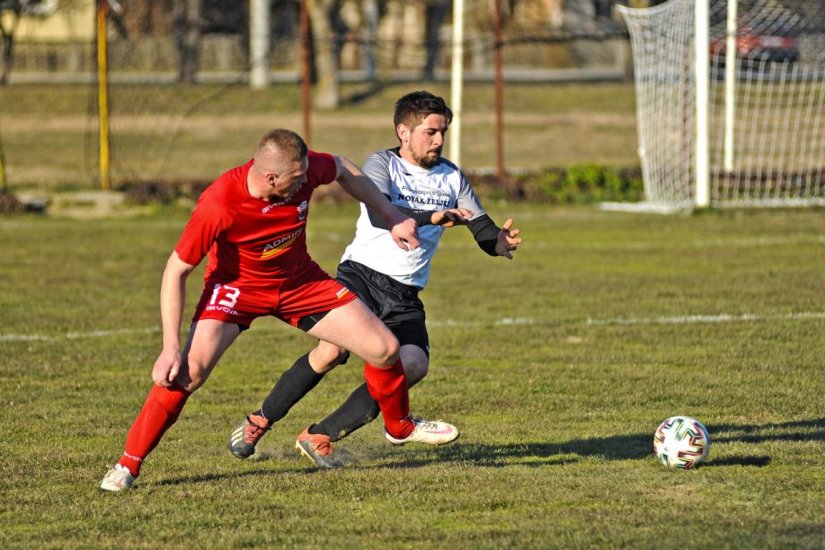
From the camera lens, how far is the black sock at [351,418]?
277 inches

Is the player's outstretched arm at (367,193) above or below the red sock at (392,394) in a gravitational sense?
above

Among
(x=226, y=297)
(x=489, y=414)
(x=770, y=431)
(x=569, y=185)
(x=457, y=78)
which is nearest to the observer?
(x=226, y=297)

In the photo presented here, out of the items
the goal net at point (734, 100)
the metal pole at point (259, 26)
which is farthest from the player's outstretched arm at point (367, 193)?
the metal pole at point (259, 26)

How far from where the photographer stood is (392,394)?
22.2 feet

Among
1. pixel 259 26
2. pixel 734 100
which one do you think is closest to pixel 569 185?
pixel 734 100

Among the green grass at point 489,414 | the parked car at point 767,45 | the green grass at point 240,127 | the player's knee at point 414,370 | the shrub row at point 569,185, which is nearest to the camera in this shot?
the green grass at point 489,414

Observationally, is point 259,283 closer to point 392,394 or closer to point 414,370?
point 392,394

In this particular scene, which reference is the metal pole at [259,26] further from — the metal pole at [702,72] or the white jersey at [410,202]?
the white jersey at [410,202]

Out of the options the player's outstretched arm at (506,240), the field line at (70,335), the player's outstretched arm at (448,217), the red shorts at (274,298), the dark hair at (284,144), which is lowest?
the field line at (70,335)

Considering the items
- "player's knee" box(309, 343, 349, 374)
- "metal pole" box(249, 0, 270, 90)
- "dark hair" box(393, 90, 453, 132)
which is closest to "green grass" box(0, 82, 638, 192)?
"metal pole" box(249, 0, 270, 90)

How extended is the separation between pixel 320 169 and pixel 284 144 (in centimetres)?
41

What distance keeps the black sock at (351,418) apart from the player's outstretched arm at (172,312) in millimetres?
1146

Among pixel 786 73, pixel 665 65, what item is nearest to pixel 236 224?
pixel 665 65

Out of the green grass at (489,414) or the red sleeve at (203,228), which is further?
the red sleeve at (203,228)
